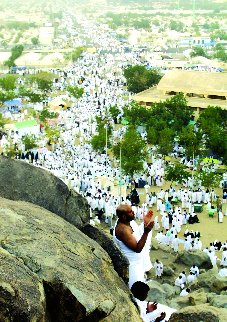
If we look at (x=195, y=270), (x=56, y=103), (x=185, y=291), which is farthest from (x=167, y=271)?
(x=56, y=103)

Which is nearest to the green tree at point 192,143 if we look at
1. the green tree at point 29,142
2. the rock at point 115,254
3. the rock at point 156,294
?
the green tree at point 29,142

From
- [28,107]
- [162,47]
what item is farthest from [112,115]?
[162,47]

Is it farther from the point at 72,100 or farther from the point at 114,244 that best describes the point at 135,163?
the point at 72,100

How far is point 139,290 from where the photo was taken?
594cm

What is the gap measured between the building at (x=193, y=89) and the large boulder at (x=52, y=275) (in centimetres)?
2872

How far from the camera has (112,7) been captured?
198 meters

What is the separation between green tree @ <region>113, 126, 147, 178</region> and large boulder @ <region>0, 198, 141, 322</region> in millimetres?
16072

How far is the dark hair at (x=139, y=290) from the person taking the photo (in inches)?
233

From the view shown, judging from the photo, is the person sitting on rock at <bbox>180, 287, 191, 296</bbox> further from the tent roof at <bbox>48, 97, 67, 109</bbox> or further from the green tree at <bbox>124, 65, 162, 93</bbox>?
the green tree at <bbox>124, 65, 162, 93</bbox>

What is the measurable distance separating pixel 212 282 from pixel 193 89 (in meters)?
23.7

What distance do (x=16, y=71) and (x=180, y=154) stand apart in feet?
121

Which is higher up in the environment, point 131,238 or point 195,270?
point 131,238

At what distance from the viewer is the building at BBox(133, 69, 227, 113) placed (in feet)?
113

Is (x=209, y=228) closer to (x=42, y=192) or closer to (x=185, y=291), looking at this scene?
(x=185, y=291)
